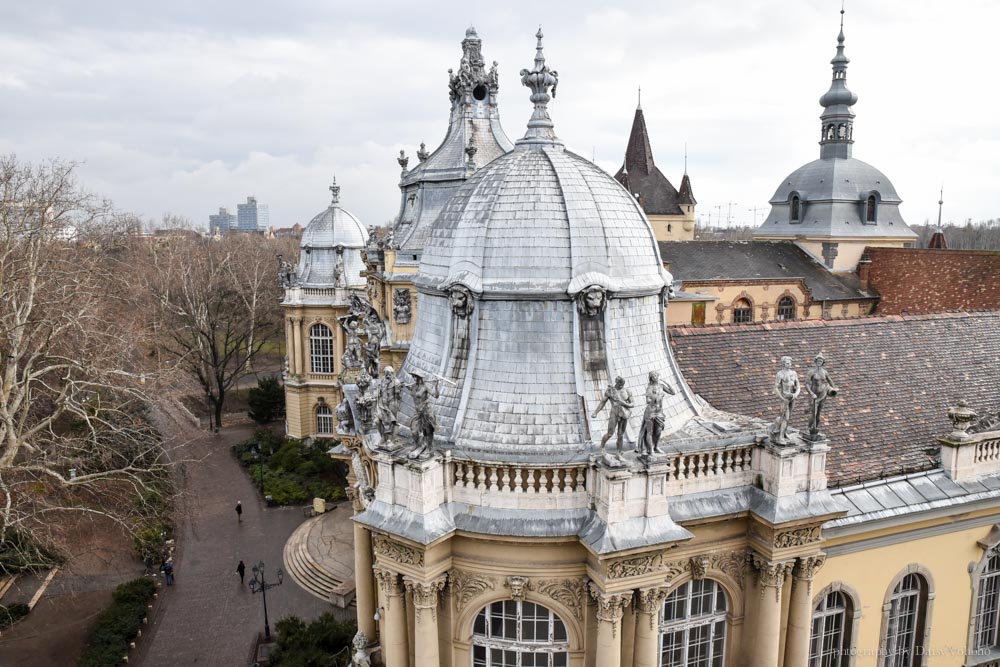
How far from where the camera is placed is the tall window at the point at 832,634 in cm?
1622

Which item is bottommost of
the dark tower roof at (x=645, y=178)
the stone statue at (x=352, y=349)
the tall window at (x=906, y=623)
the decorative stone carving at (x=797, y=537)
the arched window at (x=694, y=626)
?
the tall window at (x=906, y=623)

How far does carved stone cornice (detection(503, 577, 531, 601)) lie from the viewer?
41.9ft

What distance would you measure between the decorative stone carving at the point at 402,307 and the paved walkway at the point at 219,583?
36.0ft

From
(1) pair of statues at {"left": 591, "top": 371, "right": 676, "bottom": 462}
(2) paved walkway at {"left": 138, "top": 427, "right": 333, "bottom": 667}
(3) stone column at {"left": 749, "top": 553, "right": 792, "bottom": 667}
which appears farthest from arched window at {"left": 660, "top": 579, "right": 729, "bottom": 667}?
(2) paved walkway at {"left": 138, "top": 427, "right": 333, "bottom": 667}

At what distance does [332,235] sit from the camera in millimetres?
49062

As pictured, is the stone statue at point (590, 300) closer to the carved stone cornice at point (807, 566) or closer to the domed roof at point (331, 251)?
the carved stone cornice at point (807, 566)

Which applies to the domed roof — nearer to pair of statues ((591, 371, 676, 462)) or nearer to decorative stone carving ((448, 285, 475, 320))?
decorative stone carving ((448, 285, 475, 320))

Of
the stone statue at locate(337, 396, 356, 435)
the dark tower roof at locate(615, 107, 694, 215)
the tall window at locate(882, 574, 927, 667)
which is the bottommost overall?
the tall window at locate(882, 574, 927, 667)

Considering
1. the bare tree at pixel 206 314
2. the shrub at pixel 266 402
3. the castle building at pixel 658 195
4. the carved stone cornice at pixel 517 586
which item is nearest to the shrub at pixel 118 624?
the carved stone cornice at pixel 517 586

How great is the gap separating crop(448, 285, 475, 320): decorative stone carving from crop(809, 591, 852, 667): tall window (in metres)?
11.0

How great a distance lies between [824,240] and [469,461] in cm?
4660

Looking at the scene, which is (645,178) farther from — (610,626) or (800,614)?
(610,626)

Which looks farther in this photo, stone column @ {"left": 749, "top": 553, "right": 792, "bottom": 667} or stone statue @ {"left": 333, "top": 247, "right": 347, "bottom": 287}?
stone statue @ {"left": 333, "top": 247, "right": 347, "bottom": 287}

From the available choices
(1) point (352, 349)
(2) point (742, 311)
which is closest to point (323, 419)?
(2) point (742, 311)
